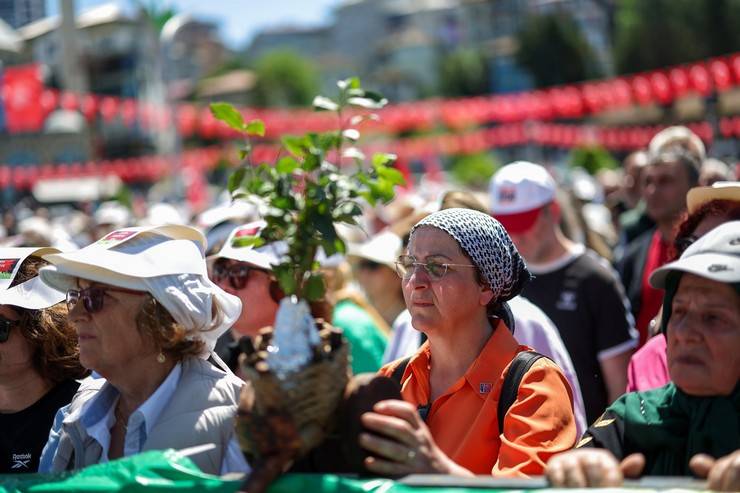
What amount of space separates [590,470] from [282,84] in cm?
10725

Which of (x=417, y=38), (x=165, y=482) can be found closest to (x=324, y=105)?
(x=165, y=482)

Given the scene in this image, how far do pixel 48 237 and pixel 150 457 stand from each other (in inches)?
257

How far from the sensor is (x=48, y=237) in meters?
8.69

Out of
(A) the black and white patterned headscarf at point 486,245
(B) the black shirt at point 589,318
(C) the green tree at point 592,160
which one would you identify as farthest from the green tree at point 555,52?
(A) the black and white patterned headscarf at point 486,245

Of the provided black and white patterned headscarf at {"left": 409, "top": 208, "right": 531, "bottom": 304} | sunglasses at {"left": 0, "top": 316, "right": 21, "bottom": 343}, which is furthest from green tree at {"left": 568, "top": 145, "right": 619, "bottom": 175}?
sunglasses at {"left": 0, "top": 316, "right": 21, "bottom": 343}

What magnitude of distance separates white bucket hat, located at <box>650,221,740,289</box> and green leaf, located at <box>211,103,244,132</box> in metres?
1.17

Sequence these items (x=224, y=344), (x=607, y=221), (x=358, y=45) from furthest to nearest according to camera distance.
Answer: (x=358, y=45), (x=607, y=221), (x=224, y=344)

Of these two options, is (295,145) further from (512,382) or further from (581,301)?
(581,301)

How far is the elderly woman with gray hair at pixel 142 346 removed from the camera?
3061mm

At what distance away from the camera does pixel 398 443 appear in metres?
2.46

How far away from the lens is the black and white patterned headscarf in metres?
3.41

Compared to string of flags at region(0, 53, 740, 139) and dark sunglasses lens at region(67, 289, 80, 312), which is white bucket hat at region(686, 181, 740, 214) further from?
string of flags at region(0, 53, 740, 139)

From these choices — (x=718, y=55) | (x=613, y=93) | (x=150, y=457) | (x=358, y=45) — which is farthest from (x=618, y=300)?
(x=358, y=45)

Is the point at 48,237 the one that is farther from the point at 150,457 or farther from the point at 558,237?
the point at 150,457
